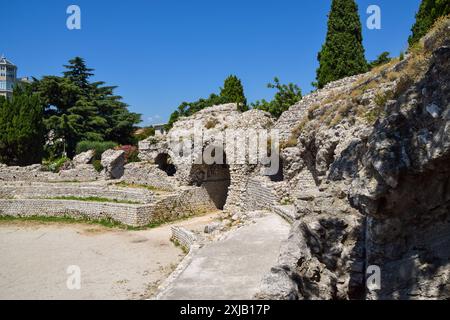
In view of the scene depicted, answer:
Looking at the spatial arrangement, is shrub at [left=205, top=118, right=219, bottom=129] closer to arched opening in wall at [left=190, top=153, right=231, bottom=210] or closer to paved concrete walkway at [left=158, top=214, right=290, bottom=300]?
arched opening in wall at [left=190, top=153, right=231, bottom=210]

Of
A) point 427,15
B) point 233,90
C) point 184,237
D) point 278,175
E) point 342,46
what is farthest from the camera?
point 233,90

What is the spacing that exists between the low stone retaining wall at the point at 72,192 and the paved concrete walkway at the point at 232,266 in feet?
28.6

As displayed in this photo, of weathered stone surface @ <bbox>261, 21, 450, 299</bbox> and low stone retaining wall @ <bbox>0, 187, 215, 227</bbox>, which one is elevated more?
weathered stone surface @ <bbox>261, 21, 450, 299</bbox>

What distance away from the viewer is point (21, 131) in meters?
29.8

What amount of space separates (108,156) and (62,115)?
1150 centimetres

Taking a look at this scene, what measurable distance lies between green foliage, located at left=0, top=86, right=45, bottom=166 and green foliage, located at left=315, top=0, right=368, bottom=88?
21.7m

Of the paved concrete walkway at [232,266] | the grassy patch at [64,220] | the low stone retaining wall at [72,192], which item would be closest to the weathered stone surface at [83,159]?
the low stone retaining wall at [72,192]

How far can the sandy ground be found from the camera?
9953 mm

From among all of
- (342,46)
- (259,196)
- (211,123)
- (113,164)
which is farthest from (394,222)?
(113,164)

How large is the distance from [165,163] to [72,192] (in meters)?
6.12

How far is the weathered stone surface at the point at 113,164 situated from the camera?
995 inches

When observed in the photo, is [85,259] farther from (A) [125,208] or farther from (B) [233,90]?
(B) [233,90]

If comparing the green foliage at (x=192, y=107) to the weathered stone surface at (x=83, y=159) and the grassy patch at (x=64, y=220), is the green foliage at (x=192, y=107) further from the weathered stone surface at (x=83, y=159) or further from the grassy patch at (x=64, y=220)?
the grassy patch at (x=64, y=220)

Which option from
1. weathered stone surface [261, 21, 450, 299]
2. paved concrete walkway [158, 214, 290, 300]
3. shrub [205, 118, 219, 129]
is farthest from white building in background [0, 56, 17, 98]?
weathered stone surface [261, 21, 450, 299]
